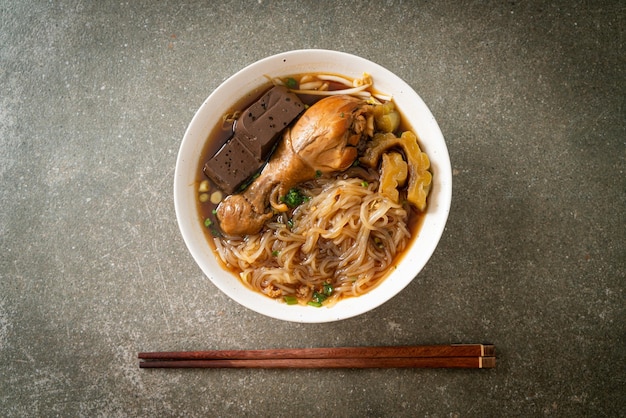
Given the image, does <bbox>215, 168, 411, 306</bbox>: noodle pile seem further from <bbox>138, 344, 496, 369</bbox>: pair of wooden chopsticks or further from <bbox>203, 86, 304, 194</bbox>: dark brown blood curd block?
<bbox>138, 344, 496, 369</bbox>: pair of wooden chopsticks

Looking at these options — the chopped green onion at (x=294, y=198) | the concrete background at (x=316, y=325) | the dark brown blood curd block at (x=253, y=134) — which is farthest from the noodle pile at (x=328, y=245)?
the concrete background at (x=316, y=325)

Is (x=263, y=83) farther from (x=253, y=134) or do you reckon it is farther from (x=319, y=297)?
(x=319, y=297)

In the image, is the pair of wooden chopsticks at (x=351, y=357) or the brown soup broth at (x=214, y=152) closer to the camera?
→ the brown soup broth at (x=214, y=152)

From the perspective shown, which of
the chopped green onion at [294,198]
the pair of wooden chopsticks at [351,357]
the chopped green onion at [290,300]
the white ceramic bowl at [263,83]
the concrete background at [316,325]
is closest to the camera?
the white ceramic bowl at [263,83]

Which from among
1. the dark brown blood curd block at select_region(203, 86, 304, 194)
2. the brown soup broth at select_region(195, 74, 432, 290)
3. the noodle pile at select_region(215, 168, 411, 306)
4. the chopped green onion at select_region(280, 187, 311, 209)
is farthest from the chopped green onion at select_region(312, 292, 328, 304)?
the dark brown blood curd block at select_region(203, 86, 304, 194)

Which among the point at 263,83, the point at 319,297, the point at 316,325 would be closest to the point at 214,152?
the point at 263,83

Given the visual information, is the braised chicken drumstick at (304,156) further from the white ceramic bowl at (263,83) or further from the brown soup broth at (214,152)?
the white ceramic bowl at (263,83)
